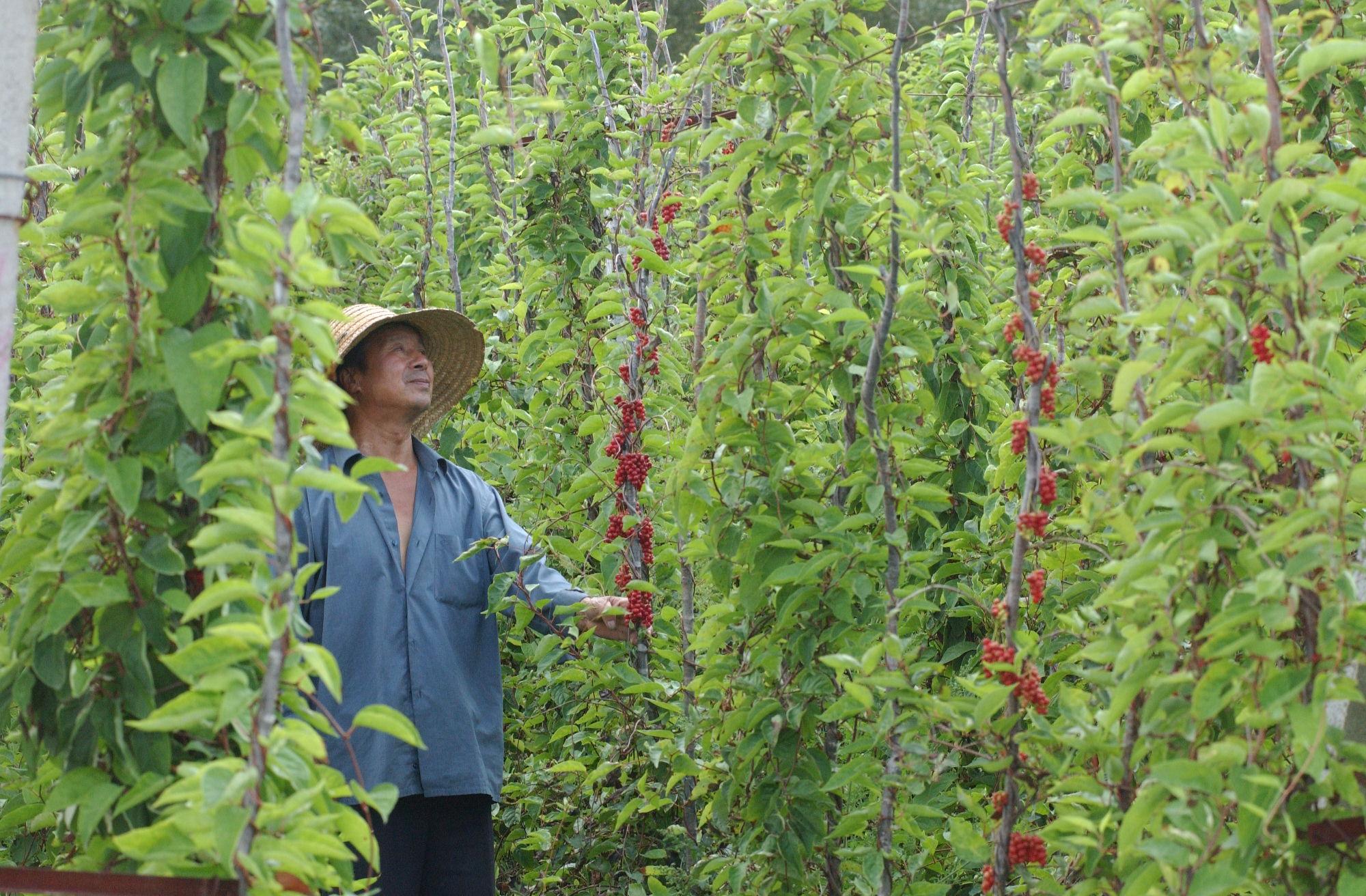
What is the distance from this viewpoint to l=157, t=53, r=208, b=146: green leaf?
65.9 inches

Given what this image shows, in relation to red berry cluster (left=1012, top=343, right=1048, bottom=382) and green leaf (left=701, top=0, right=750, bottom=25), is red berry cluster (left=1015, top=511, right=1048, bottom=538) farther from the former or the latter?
green leaf (left=701, top=0, right=750, bottom=25)

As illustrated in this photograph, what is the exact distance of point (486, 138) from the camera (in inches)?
74.1

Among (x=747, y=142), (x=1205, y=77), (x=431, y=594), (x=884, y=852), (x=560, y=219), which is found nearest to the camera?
(x=1205, y=77)

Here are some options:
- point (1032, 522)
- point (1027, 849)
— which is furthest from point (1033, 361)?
point (1027, 849)

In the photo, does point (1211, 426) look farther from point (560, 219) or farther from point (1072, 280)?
point (560, 219)

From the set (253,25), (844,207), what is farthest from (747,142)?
(253,25)

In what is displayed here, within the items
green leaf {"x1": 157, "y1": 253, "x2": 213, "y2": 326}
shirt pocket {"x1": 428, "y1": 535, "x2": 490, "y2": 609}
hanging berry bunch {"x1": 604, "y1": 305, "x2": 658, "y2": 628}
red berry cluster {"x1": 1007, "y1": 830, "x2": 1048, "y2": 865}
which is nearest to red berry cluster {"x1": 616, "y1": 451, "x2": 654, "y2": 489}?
hanging berry bunch {"x1": 604, "y1": 305, "x2": 658, "y2": 628}

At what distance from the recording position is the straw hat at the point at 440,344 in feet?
10.3

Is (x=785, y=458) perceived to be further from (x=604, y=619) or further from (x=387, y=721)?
(x=387, y=721)

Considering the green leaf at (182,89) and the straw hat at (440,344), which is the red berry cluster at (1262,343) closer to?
the green leaf at (182,89)

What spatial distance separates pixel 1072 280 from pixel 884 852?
1.41m

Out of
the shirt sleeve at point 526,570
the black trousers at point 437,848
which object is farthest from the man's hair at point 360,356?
the black trousers at point 437,848

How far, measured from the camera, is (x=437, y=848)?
9.82 feet

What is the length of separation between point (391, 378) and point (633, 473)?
602mm
